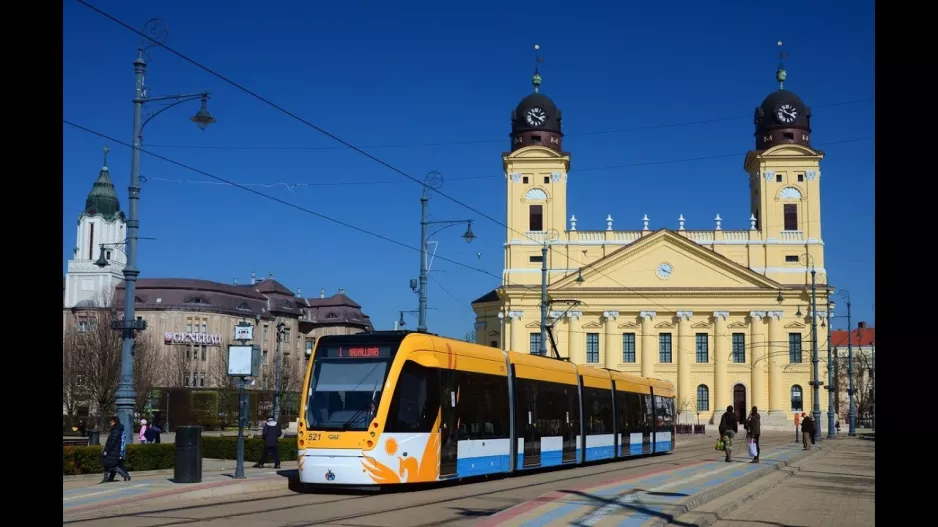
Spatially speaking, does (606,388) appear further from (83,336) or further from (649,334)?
(649,334)

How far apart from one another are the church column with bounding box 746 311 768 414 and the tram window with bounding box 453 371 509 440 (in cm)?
6710

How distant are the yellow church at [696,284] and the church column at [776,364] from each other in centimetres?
8

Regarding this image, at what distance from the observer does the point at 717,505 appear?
16953mm

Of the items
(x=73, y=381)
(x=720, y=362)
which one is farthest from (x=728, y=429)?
(x=720, y=362)

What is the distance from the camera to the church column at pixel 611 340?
86938 mm

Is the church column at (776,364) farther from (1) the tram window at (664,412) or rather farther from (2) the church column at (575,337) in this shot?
(1) the tram window at (664,412)

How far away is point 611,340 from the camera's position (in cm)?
8719

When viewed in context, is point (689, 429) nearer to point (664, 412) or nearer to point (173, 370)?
point (664, 412)

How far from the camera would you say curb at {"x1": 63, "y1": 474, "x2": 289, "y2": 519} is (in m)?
15.4

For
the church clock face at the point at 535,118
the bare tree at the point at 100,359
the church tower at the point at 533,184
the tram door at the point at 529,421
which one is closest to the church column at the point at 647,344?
the church tower at the point at 533,184

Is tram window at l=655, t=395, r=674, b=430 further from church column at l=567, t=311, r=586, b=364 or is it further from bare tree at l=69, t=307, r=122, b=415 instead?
church column at l=567, t=311, r=586, b=364

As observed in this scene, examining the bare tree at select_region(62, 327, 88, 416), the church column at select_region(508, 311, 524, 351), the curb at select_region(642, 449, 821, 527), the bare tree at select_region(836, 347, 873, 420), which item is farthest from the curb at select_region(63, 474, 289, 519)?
the bare tree at select_region(836, 347, 873, 420)

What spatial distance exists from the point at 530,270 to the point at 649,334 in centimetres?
1132
